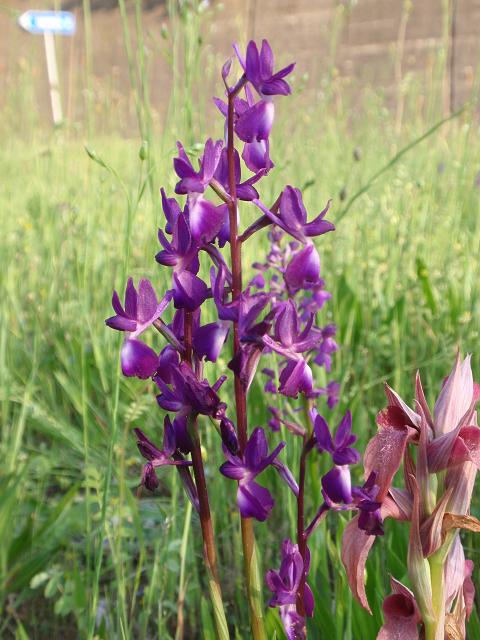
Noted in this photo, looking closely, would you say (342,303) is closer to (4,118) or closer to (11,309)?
(11,309)

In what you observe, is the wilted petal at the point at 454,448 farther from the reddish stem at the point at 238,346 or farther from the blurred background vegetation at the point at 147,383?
the blurred background vegetation at the point at 147,383

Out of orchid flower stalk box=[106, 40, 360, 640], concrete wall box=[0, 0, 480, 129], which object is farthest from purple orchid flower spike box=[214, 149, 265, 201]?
concrete wall box=[0, 0, 480, 129]

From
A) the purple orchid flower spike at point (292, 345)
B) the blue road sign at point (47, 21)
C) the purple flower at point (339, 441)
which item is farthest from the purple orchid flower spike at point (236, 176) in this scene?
the blue road sign at point (47, 21)

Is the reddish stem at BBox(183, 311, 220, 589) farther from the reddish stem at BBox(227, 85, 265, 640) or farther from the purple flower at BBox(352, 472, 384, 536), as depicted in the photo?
the purple flower at BBox(352, 472, 384, 536)

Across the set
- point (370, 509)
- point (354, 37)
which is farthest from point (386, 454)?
point (354, 37)

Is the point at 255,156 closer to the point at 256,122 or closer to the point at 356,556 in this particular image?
the point at 256,122

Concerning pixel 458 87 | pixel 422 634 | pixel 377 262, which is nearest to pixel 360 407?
pixel 422 634
